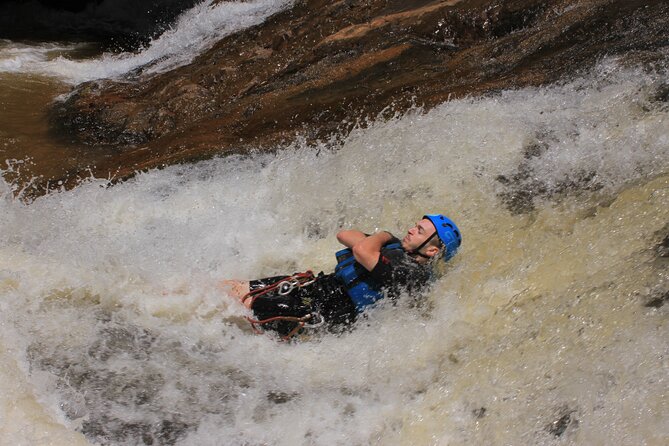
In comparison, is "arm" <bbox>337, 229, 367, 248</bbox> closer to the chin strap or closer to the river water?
the chin strap

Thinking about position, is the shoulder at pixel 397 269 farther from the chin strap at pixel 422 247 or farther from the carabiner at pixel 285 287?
the carabiner at pixel 285 287

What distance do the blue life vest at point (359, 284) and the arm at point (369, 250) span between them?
0.17 feet

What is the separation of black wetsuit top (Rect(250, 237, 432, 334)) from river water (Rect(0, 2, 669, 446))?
0.14 m

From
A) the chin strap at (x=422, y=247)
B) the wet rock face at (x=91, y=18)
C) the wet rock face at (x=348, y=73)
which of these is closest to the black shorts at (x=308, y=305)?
the chin strap at (x=422, y=247)

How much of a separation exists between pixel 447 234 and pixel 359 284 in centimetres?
63

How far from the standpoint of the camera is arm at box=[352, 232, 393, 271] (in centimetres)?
370

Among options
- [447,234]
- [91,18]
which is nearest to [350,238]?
[447,234]

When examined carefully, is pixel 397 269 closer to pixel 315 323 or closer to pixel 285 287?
pixel 315 323

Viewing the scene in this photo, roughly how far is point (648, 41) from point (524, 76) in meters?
1.15

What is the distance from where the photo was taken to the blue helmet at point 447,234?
3809mm

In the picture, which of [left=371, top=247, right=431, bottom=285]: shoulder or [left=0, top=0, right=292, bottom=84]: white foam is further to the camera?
[left=0, top=0, right=292, bottom=84]: white foam

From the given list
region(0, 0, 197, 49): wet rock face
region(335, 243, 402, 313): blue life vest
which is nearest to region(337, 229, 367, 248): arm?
region(335, 243, 402, 313): blue life vest

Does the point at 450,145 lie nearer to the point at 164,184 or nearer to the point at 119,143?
the point at 164,184

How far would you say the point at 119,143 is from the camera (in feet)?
18.9
